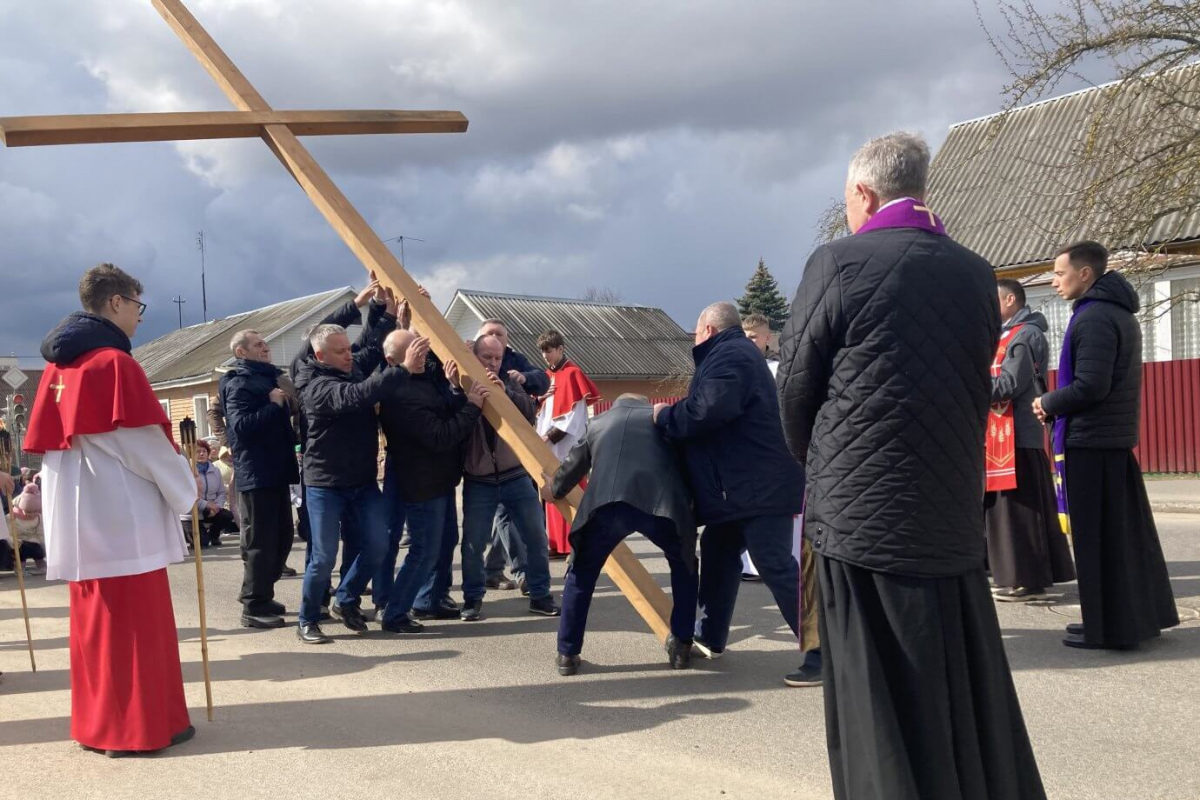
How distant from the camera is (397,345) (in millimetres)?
6840

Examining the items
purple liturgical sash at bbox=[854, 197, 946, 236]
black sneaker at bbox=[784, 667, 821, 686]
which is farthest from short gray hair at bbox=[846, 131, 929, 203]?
black sneaker at bbox=[784, 667, 821, 686]

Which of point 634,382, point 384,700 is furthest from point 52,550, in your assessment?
point 634,382

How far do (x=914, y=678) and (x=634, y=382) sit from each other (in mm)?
35164

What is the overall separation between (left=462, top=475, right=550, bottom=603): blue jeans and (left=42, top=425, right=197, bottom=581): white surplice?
277 centimetres

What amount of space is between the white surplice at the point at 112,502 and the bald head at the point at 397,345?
2.19m

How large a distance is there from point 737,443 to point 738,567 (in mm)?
783

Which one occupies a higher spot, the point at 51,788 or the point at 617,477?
the point at 617,477

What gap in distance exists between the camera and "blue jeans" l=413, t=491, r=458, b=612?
24.0ft

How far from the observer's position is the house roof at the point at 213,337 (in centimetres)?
3700

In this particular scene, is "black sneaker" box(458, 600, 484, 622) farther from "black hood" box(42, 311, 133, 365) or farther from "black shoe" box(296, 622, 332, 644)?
"black hood" box(42, 311, 133, 365)

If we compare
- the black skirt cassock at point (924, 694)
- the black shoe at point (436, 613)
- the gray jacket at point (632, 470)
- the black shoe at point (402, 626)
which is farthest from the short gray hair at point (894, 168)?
the black shoe at point (436, 613)

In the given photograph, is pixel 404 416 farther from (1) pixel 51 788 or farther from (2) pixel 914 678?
(2) pixel 914 678

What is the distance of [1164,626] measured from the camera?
5.89 m

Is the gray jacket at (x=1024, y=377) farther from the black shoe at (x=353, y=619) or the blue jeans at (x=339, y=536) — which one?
the black shoe at (x=353, y=619)
